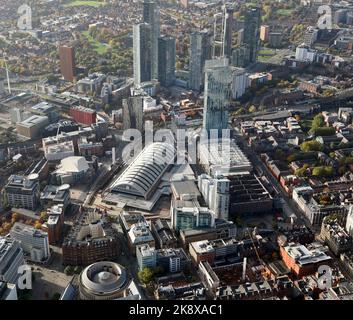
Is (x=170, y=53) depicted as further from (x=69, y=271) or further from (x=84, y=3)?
(x=84, y=3)

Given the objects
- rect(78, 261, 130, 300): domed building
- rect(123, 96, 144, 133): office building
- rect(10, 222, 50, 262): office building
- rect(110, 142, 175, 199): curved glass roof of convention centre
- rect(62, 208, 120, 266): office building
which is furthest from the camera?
rect(123, 96, 144, 133): office building

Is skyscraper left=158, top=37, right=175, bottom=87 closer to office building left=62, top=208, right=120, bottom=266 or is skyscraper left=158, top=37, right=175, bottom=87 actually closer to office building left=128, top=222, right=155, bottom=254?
office building left=62, top=208, right=120, bottom=266

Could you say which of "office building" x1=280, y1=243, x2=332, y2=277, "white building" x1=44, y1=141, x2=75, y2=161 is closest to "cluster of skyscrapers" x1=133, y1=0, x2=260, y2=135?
"white building" x1=44, y1=141, x2=75, y2=161

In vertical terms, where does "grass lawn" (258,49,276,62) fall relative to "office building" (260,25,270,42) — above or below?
below

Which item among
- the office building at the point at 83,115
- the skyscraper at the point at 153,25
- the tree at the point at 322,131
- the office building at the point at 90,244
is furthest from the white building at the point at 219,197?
the skyscraper at the point at 153,25

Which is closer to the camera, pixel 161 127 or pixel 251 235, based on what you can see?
pixel 251 235
